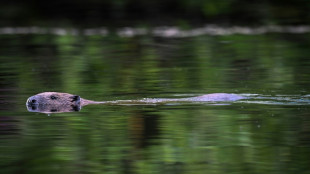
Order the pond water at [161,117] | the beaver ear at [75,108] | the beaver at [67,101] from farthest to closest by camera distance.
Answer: the beaver at [67,101]
the beaver ear at [75,108]
the pond water at [161,117]

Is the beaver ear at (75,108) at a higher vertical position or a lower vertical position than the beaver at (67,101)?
lower

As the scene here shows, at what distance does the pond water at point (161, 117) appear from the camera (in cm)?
760

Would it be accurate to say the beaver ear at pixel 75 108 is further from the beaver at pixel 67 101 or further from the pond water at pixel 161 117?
the pond water at pixel 161 117

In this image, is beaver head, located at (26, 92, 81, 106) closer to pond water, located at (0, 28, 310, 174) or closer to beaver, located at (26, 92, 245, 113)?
beaver, located at (26, 92, 245, 113)

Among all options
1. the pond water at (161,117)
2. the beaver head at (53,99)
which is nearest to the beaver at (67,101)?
the beaver head at (53,99)

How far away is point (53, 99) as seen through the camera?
10.9 m

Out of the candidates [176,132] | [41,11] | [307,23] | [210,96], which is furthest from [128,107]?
[41,11]

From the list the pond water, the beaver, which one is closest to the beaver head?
the beaver

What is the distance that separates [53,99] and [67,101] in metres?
0.21

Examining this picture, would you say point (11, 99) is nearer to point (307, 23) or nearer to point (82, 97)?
point (82, 97)

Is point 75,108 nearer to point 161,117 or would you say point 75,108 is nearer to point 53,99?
point 53,99

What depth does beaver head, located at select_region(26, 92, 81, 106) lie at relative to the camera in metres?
10.9

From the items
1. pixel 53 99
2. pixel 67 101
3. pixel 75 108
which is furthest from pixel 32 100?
pixel 75 108

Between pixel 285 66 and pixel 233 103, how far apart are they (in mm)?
5176
